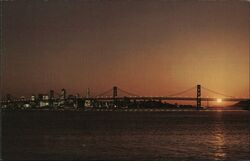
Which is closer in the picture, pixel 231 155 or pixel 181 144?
pixel 231 155

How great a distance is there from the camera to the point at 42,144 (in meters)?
28.0

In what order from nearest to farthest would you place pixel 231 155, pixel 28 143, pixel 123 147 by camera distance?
pixel 231 155
pixel 123 147
pixel 28 143

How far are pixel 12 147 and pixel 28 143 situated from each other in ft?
7.35

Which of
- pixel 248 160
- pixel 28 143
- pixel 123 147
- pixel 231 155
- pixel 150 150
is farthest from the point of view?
pixel 28 143

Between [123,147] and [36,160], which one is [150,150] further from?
[36,160]

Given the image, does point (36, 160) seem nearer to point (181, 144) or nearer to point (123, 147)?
point (123, 147)

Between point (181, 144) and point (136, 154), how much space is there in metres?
5.54

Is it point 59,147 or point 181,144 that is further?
point 181,144

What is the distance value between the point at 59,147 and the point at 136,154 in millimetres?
4854

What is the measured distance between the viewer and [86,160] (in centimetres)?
2059

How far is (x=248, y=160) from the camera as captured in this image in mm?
20375

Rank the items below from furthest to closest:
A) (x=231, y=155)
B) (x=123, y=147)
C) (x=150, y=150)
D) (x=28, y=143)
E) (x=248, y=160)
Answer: (x=28, y=143), (x=123, y=147), (x=150, y=150), (x=231, y=155), (x=248, y=160)

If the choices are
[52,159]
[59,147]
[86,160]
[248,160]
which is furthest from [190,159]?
[59,147]

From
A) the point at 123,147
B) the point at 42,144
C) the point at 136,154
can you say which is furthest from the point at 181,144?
→ the point at 42,144
